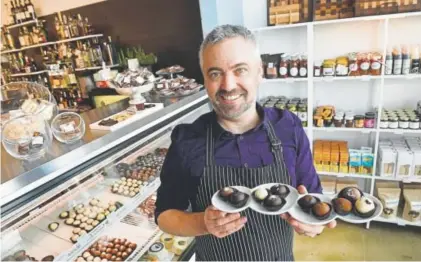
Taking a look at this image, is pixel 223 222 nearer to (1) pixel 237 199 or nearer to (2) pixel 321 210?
(1) pixel 237 199

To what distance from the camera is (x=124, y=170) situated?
2.13m

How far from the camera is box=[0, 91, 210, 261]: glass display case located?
1262 millimetres

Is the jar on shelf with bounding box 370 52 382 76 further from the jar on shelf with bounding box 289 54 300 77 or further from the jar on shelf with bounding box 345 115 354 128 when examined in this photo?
the jar on shelf with bounding box 289 54 300 77

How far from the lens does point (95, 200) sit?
77.2 inches

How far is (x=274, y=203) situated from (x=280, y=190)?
8 centimetres

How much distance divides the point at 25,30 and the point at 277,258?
4.75 meters

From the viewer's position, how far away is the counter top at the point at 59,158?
1178mm

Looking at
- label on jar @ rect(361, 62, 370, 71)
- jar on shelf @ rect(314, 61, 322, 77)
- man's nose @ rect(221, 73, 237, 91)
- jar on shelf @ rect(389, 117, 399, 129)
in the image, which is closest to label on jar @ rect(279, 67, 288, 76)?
jar on shelf @ rect(314, 61, 322, 77)

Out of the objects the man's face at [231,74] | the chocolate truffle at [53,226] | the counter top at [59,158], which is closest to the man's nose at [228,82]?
the man's face at [231,74]

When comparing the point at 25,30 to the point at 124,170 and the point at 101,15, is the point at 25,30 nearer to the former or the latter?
the point at 101,15

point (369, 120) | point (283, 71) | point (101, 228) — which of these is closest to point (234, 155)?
point (101, 228)

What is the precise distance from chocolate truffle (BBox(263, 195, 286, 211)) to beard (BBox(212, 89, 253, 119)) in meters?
0.35

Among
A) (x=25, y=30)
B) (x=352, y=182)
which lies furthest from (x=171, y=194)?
(x=25, y=30)

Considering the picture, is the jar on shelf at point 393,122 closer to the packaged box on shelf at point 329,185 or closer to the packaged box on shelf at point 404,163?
the packaged box on shelf at point 404,163
